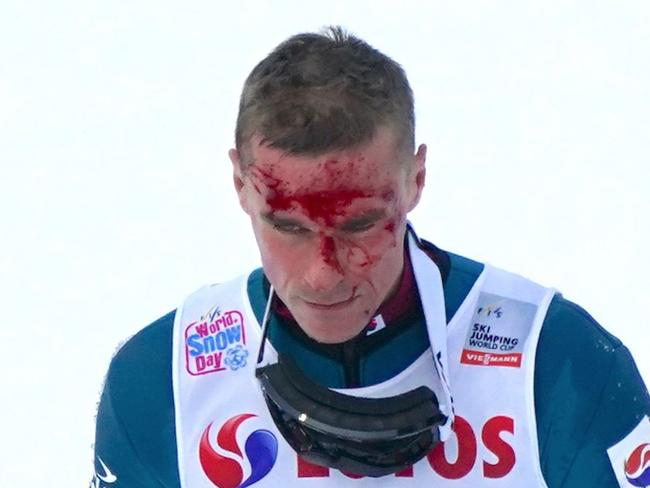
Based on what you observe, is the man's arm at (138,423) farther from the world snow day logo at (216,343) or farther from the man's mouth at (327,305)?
the man's mouth at (327,305)

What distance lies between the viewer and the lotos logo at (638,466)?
10.1 feet

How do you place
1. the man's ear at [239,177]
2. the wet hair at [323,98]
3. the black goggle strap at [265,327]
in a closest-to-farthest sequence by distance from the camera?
the wet hair at [323,98]
the man's ear at [239,177]
the black goggle strap at [265,327]

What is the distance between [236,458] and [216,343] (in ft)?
0.82

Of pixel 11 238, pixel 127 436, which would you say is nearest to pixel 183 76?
pixel 11 238

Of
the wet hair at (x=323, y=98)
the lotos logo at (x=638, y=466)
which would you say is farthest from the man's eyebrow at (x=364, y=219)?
the lotos logo at (x=638, y=466)

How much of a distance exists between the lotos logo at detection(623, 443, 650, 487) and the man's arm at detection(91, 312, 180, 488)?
0.91 meters

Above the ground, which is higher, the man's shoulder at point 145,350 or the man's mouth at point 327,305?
the man's mouth at point 327,305

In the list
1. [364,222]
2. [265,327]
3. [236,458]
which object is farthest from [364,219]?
[236,458]

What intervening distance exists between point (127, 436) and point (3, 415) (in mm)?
1708

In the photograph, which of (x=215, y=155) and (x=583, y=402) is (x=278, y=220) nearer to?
(x=583, y=402)

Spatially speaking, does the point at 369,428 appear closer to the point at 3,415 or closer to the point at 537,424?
the point at 537,424

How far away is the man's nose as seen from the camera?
3002 mm

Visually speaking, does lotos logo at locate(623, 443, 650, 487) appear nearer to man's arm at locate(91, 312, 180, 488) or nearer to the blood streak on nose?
the blood streak on nose

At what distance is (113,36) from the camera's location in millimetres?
5855
